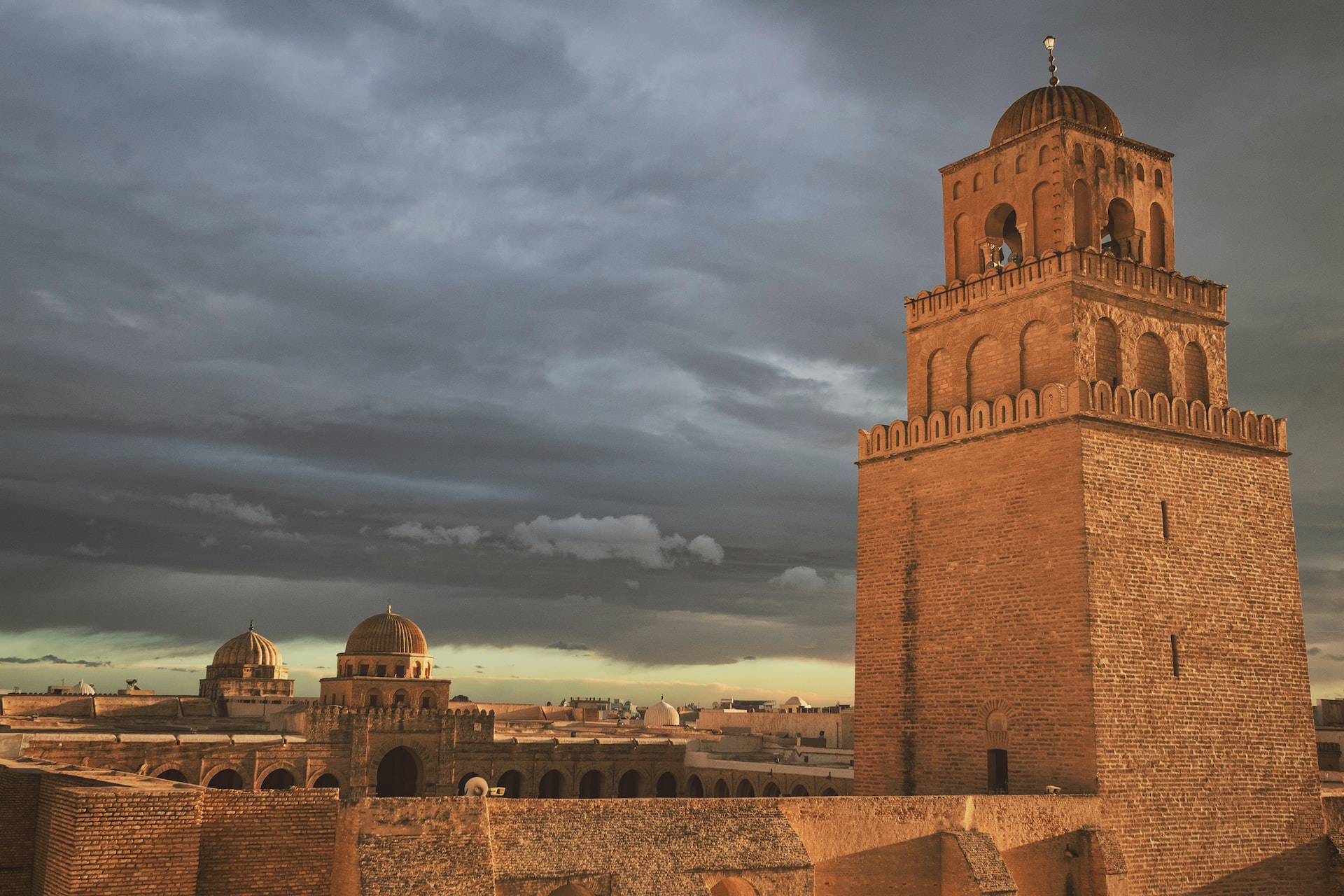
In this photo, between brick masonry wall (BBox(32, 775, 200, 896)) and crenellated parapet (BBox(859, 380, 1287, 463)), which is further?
crenellated parapet (BBox(859, 380, 1287, 463))

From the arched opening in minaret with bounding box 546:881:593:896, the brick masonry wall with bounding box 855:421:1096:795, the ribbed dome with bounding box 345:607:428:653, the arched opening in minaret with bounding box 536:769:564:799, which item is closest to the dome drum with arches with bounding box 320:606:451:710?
the ribbed dome with bounding box 345:607:428:653

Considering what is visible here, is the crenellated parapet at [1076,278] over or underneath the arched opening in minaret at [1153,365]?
over

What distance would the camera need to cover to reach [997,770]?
22.1 meters

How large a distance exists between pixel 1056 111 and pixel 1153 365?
5574mm

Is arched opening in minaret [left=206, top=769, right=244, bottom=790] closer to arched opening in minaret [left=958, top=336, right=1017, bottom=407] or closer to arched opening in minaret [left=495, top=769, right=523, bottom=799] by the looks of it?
arched opening in minaret [left=495, top=769, right=523, bottom=799]

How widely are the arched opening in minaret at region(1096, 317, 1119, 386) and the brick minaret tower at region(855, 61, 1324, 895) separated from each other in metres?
0.06

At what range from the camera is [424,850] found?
15.2 m

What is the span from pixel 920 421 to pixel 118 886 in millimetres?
17136

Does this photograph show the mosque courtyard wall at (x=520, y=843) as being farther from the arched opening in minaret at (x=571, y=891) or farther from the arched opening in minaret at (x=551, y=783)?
the arched opening in minaret at (x=551, y=783)

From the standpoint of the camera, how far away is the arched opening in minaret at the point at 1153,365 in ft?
77.4

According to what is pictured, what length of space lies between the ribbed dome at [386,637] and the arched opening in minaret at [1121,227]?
126 feet

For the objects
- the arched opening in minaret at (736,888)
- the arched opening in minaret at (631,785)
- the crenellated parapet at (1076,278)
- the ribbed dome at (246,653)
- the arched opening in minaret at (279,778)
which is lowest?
the arched opening in minaret at (631,785)

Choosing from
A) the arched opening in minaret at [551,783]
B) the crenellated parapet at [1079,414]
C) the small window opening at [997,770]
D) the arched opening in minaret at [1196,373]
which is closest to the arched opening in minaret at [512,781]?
the arched opening in minaret at [551,783]

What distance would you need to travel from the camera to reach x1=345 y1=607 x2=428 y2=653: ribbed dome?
5394cm
